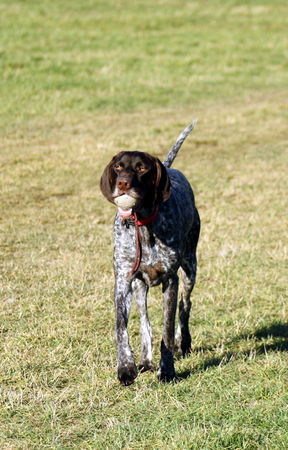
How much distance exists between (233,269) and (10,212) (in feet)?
13.7

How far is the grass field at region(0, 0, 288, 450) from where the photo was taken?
5699 mm

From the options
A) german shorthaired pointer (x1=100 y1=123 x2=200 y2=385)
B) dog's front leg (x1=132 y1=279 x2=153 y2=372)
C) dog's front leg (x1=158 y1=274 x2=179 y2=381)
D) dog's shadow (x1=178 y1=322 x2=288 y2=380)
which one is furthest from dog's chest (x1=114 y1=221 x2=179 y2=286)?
dog's shadow (x1=178 y1=322 x2=288 y2=380)

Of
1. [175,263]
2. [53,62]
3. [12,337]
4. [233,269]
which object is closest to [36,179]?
[233,269]

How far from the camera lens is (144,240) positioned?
644 centimetres

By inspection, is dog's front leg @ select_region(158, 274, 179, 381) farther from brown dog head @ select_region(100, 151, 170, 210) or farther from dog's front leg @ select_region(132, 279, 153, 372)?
brown dog head @ select_region(100, 151, 170, 210)

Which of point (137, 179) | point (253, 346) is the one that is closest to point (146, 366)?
point (253, 346)

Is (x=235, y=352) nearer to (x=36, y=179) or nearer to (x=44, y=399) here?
(x=44, y=399)

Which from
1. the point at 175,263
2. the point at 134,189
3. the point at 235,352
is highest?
the point at 134,189

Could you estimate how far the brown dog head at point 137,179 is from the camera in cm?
590

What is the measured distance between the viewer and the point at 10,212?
42.2 ft

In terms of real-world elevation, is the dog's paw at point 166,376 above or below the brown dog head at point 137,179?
below

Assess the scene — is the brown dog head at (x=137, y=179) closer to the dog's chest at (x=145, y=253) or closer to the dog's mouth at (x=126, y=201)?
the dog's mouth at (x=126, y=201)

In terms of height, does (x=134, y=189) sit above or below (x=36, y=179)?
above

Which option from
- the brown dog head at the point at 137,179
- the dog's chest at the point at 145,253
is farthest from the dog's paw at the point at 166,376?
the brown dog head at the point at 137,179
